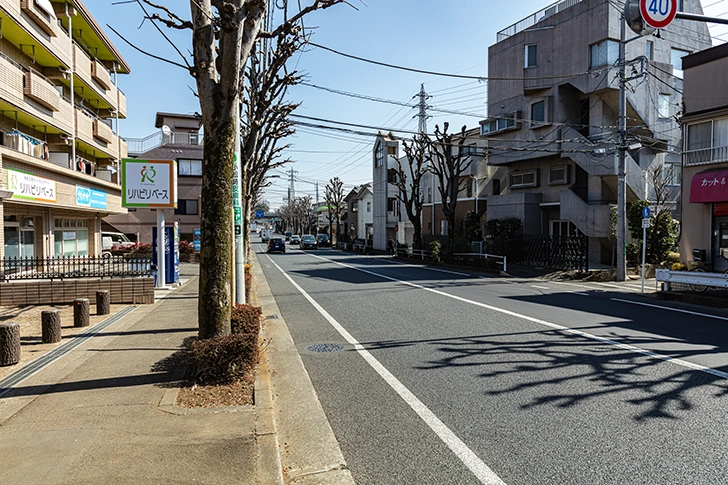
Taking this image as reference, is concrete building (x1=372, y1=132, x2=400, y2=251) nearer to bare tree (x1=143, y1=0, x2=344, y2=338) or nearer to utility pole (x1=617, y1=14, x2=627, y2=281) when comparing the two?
utility pole (x1=617, y1=14, x2=627, y2=281)

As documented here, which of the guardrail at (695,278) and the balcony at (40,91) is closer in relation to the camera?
the guardrail at (695,278)

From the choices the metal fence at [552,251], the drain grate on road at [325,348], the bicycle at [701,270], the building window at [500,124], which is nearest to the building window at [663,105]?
the building window at [500,124]

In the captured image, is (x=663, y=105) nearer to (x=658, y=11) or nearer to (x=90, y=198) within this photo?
(x=658, y=11)

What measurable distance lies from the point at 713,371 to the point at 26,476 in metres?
8.14

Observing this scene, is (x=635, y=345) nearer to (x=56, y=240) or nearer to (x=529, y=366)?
(x=529, y=366)

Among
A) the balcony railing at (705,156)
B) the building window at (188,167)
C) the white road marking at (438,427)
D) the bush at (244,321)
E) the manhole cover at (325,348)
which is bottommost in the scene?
the manhole cover at (325,348)

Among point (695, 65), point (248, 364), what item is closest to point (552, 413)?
point (248, 364)

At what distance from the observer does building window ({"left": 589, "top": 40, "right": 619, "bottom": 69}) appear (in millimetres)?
26609

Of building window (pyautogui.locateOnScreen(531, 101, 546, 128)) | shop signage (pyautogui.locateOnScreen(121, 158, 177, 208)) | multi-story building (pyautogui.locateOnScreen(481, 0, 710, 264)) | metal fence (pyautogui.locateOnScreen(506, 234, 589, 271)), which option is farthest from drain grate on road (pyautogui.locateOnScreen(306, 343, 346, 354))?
building window (pyautogui.locateOnScreen(531, 101, 546, 128))

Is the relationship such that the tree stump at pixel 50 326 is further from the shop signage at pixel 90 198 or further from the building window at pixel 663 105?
the building window at pixel 663 105

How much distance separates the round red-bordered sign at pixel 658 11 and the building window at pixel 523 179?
23.4m

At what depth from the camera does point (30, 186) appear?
16328 millimetres

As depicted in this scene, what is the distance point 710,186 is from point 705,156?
1555 mm

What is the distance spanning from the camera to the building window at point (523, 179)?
3184 centimetres
